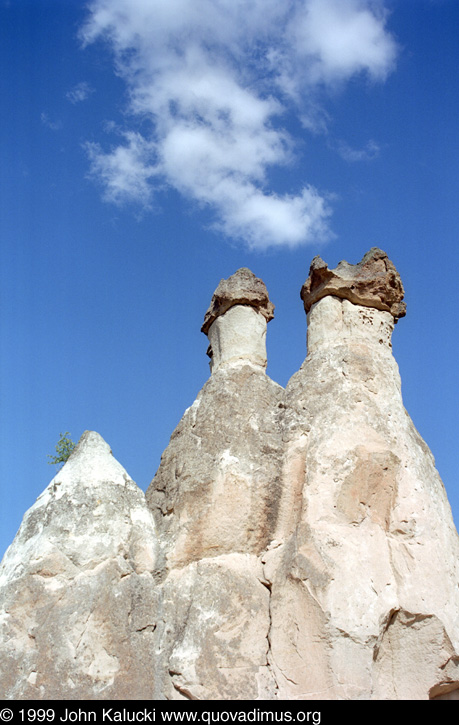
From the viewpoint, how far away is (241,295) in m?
8.63

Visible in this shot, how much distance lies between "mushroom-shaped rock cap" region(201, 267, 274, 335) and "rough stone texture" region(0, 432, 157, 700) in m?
2.54

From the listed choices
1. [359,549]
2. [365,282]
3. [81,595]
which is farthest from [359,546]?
[365,282]

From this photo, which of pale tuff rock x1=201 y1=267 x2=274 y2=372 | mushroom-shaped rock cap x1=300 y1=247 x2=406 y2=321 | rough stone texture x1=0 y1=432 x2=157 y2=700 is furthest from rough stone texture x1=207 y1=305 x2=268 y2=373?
rough stone texture x1=0 y1=432 x2=157 y2=700

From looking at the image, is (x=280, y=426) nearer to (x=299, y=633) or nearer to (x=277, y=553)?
(x=277, y=553)

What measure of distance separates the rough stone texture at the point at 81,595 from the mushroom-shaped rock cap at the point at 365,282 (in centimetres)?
340

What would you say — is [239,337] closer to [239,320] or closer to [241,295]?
[239,320]

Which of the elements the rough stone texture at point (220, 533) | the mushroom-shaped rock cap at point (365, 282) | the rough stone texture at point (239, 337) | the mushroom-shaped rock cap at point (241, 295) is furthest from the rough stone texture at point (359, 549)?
the mushroom-shaped rock cap at point (241, 295)

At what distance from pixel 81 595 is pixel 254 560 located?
63.2 inches

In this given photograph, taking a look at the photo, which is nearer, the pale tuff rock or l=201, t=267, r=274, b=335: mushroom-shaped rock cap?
the pale tuff rock

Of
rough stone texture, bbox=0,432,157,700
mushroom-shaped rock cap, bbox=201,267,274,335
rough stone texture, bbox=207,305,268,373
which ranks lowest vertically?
rough stone texture, bbox=0,432,157,700

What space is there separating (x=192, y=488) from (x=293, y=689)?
2.07 metres

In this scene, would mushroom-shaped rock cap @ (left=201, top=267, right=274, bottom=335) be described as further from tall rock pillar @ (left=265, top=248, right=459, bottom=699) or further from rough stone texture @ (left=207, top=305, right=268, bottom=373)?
tall rock pillar @ (left=265, top=248, right=459, bottom=699)

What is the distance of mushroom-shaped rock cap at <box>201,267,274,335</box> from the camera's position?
8672 mm

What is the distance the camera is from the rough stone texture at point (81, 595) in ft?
19.9
